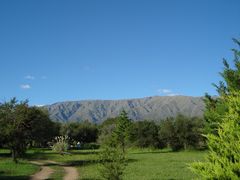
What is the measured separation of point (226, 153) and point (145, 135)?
91.9 meters

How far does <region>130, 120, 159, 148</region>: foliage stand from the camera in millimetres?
99000

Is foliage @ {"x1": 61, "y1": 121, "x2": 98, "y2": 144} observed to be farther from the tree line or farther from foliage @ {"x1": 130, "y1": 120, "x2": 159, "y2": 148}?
foliage @ {"x1": 130, "y1": 120, "x2": 159, "y2": 148}

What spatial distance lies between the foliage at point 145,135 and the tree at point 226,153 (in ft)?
295

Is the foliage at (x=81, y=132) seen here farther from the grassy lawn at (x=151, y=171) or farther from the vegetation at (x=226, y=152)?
the vegetation at (x=226, y=152)

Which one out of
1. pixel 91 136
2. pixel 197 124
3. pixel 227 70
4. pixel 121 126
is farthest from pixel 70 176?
pixel 91 136

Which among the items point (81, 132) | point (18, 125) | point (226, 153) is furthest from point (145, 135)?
point (226, 153)

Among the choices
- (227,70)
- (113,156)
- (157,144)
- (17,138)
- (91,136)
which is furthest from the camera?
(91,136)

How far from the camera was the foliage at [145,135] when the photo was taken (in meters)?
99.0

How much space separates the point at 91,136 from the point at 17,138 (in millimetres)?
94689

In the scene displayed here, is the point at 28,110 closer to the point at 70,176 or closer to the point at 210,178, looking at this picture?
the point at 70,176

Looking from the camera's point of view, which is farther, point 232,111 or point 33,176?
point 33,176

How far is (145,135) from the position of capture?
99875 mm

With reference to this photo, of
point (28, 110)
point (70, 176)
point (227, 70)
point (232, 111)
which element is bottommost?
point (70, 176)

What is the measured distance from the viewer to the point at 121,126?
299 feet
